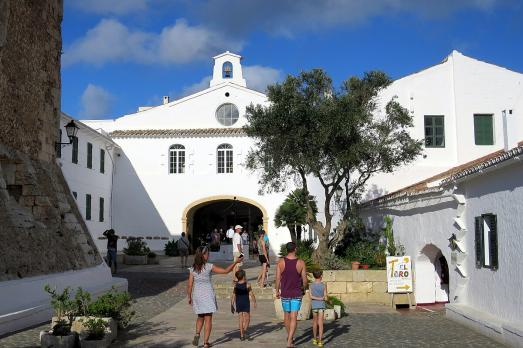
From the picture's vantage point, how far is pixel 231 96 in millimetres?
31109

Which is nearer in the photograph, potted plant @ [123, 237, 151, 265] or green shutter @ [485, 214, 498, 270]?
green shutter @ [485, 214, 498, 270]

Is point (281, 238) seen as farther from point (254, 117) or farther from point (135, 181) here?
point (254, 117)

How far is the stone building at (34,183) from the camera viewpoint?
32.9 feet

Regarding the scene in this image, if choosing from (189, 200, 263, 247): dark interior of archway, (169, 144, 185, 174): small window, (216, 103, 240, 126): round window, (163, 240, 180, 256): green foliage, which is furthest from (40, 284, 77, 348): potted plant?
(189, 200, 263, 247): dark interior of archway

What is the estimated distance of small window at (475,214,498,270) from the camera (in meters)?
9.68

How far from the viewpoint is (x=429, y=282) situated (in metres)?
14.2

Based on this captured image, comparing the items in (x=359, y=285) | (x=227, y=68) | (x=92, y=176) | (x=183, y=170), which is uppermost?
(x=227, y=68)

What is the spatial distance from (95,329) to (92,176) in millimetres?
20860

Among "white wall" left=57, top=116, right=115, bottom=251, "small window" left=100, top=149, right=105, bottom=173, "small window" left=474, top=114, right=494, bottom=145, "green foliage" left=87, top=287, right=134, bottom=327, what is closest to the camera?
"green foliage" left=87, top=287, right=134, bottom=327

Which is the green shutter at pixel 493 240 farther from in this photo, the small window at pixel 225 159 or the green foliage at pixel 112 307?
the small window at pixel 225 159

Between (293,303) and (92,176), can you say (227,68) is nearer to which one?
(92,176)

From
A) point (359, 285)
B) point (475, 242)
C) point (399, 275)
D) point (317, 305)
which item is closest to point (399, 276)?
point (399, 275)

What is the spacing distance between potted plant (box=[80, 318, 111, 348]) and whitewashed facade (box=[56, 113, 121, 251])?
668 inches

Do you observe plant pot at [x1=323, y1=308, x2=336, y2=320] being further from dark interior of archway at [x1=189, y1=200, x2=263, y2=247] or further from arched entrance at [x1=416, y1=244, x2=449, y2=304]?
dark interior of archway at [x1=189, y1=200, x2=263, y2=247]
